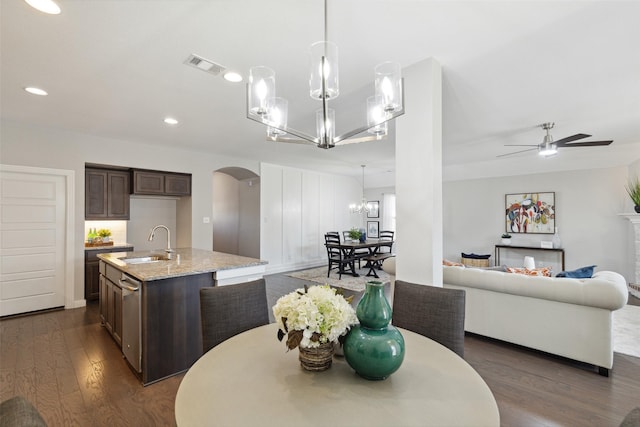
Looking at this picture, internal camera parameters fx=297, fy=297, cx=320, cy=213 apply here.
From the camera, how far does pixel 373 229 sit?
952 centimetres

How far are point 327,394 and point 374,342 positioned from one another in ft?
0.77

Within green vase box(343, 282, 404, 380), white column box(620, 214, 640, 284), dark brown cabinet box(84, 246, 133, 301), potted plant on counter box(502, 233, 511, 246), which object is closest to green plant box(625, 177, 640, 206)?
white column box(620, 214, 640, 284)

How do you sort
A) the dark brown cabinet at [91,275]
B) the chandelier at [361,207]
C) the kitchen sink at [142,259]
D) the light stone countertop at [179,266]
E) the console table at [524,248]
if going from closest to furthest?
the light stone countertop at [179,266], the kitchen sink at [142,259], the dark brown cabinet at [91,275], the console table at [524,248], the chandelier at [361,207]

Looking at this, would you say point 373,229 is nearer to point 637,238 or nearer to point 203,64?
point 637,238

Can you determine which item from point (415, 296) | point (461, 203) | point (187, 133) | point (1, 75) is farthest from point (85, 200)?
point (461, 203)

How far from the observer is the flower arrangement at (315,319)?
3.43ft

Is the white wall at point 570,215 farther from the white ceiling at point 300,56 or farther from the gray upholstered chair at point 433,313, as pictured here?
the gray upholstered chair at point 433,313

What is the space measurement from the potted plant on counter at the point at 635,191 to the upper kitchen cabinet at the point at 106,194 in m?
8.80

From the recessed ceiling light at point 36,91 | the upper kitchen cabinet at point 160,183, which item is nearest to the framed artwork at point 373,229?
the upper kitchen cabinet at point 160,183

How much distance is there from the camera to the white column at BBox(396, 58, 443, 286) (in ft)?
7.82

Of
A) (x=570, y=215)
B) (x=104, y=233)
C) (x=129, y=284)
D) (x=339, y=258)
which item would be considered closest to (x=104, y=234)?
(x=104, y=233)

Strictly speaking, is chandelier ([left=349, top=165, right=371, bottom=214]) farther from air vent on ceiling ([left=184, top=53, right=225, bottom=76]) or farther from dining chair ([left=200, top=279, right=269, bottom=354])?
dining chair ([left=200, top=279, right=269, bottom=354])

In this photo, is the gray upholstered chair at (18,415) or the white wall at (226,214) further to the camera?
the white wall at (226,214)

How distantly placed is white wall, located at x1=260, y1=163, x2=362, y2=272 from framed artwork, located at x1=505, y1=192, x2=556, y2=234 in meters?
4.30
